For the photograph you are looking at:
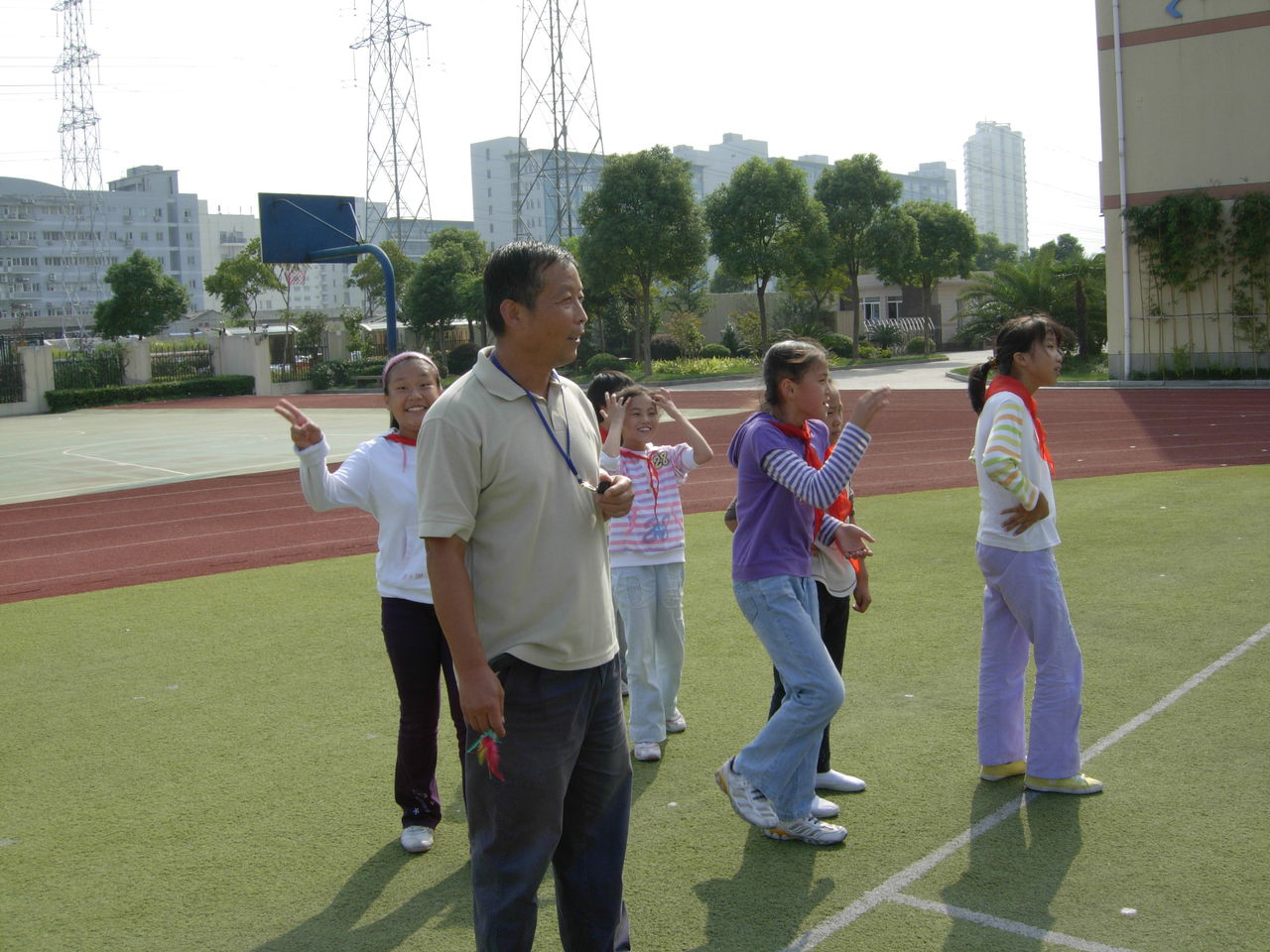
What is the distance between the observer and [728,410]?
1012 inches

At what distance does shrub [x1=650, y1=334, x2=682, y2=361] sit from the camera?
1802 inches

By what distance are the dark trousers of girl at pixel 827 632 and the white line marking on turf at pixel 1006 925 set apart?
84 centimetres

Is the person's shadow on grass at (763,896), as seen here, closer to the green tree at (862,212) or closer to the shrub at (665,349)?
the green tree at (862,212)

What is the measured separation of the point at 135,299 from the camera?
171 ft

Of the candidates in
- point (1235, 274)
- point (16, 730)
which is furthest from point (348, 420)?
point (16, 730)

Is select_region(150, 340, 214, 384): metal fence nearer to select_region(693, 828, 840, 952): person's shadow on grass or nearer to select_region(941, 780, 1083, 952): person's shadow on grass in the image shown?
select_region(693, 828, 840, 952): person's shadow on grass

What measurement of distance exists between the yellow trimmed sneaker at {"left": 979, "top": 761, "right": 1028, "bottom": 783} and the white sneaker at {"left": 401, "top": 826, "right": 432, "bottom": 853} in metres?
2.14

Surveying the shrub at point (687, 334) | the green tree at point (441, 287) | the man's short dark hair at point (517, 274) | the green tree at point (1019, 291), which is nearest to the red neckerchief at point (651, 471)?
the man's short dark hair at point (517, 274)

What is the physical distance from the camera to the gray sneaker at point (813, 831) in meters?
4.04

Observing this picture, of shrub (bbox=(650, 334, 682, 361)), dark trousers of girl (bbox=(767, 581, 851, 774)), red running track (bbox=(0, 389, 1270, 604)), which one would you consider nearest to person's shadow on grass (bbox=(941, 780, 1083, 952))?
dark trousers of girl (bbox=(767, 581, 851, 774))

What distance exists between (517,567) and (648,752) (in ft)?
7.80

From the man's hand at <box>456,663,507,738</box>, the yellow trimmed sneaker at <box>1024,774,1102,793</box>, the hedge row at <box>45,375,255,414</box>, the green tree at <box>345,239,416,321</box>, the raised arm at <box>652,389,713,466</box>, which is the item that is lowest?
the yellow trimmed sneaker at <box>1024,774,1102,793</box>

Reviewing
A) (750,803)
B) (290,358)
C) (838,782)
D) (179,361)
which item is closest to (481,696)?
(750,803)

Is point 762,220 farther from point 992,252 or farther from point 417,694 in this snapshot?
point 992,252
